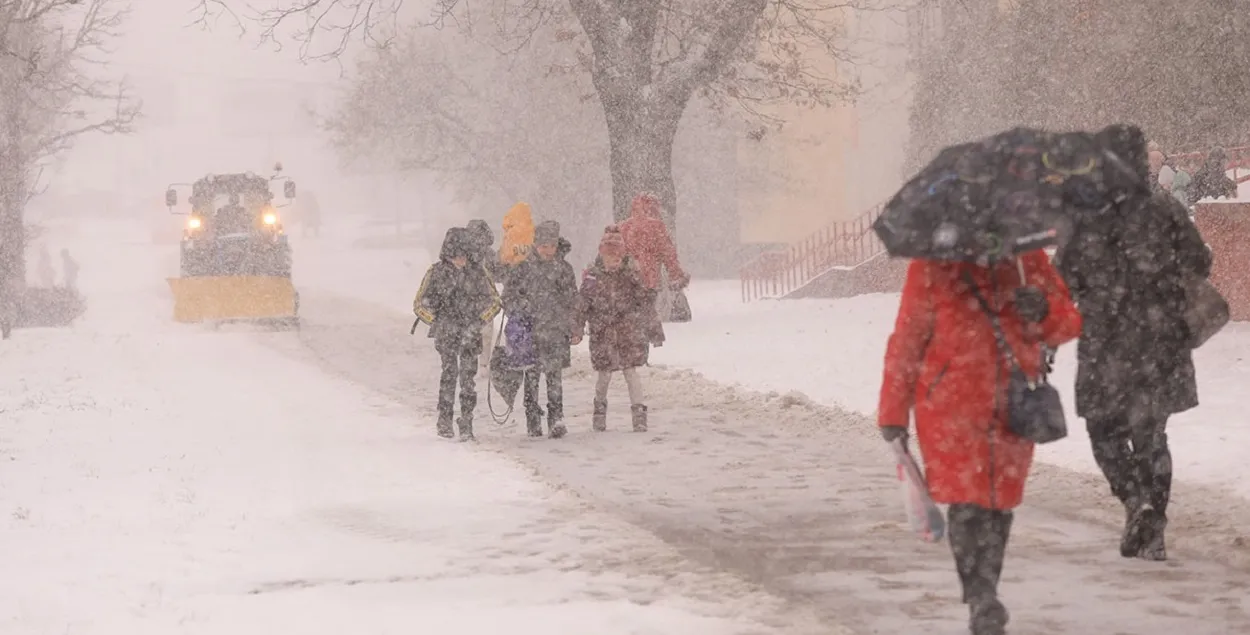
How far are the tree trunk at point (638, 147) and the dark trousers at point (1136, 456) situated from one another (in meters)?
15.9

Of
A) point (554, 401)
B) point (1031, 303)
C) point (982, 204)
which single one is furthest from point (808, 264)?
point (982, 204)

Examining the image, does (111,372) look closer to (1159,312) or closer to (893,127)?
(1159,312)

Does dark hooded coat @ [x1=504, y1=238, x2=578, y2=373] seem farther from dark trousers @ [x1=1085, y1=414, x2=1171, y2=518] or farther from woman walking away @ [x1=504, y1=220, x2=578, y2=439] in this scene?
dark trousers @ [x1=1085, y1=414, x2=1171, y2=518]

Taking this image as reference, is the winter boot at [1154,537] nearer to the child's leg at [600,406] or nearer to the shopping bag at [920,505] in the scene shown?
the shopping bag at [920,505]

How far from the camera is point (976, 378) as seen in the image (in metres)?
5.40

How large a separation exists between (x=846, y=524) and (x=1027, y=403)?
120 inches

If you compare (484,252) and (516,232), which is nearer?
(484,252)

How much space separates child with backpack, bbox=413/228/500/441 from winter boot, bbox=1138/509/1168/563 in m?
5.95

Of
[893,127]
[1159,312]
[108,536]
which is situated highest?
[893,127]

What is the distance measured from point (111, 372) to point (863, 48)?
2929cm

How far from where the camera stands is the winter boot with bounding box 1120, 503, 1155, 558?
7047mm

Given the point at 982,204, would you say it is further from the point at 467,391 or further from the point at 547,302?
the point at 467,391

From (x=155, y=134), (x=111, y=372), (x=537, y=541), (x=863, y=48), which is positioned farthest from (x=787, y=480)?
(x=155, y=134)

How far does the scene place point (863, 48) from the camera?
143ft
